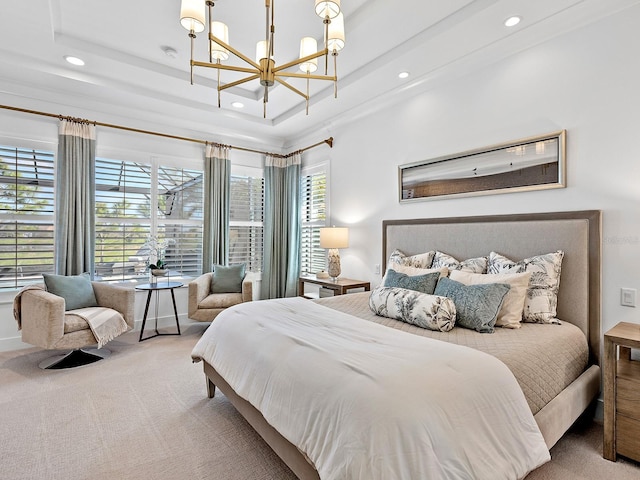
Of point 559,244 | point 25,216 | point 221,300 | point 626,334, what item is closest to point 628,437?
point 626,334

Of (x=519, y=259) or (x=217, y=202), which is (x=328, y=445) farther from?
(x=217, y=202)

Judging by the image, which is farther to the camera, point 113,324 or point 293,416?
point 113,324

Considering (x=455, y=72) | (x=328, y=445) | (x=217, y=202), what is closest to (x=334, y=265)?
(x=217, y=202)

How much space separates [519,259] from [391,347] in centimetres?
169

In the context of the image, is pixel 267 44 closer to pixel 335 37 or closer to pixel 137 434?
pixel 335 37

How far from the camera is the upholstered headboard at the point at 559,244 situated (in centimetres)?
239

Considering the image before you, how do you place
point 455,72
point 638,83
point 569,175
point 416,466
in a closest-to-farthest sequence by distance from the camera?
point 416,466
point 638,83
point 569,175
point 455,72

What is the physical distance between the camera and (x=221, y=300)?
13.9 feet

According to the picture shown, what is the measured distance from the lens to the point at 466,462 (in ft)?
3.88

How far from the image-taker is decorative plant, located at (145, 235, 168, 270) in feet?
14.6

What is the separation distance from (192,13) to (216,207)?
10.2 ft

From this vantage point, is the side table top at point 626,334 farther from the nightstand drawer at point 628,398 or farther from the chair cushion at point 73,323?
the chair cushion at point 73,323

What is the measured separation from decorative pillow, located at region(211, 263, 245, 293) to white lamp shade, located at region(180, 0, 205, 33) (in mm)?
3102

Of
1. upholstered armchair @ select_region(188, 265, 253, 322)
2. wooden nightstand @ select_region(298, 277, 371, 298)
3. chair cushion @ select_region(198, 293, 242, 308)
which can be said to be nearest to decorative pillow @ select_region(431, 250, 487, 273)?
wooden nightstand @ select_region(298, 277, 371, 298)
